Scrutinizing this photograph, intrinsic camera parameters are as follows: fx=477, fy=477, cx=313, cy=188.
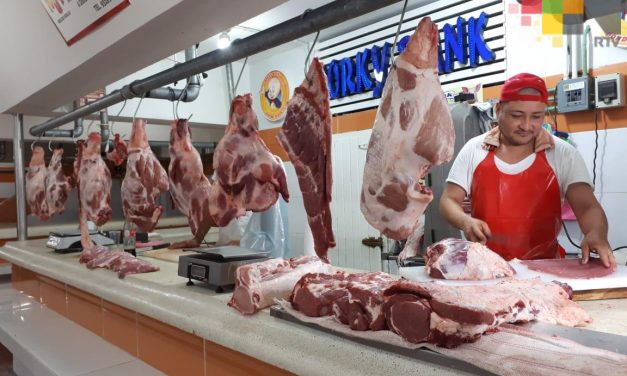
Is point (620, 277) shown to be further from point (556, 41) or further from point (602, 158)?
point (556, 41)

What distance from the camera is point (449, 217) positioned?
273 centimetres

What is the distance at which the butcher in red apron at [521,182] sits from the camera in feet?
8.19

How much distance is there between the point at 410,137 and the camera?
137cm

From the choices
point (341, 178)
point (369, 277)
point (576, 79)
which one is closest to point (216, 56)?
point (369, 277)

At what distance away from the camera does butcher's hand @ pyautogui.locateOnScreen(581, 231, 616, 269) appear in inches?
74.3

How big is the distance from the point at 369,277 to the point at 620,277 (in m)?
0.91

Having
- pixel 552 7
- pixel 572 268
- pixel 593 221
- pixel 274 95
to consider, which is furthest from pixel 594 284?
pixel 274 95

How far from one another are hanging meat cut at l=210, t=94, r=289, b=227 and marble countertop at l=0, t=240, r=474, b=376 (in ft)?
1.26

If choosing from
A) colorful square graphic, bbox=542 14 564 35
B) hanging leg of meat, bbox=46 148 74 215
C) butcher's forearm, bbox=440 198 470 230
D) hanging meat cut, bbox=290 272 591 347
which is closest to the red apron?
butcher's forearm, bbox=440 198 470 230

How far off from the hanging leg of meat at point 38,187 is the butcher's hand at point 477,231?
11.1 feet

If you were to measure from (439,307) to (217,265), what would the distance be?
43.7 inches

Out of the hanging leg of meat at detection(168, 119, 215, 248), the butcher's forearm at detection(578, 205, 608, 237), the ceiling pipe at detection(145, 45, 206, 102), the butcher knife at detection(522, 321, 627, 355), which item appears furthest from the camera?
the ceiling pipe at detection(145, 45, 206, 102)

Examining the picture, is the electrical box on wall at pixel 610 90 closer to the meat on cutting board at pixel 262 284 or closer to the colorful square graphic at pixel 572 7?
the colorful square graphic at pixel 572 7

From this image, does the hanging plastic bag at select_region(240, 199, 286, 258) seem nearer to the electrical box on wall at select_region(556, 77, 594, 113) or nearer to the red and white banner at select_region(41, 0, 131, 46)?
the red and white banner at select_region(41, 0, 131, 46)
